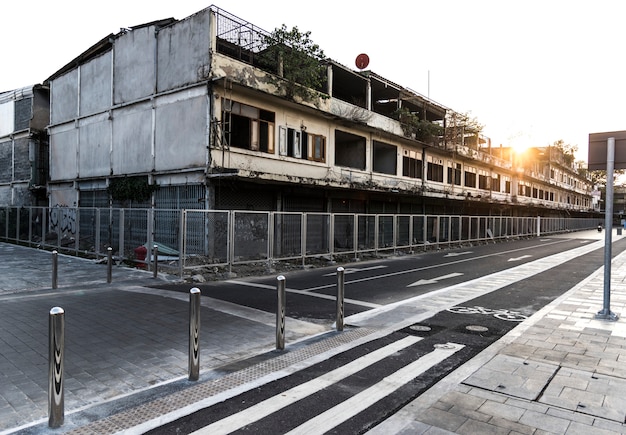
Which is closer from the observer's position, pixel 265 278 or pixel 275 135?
pixel 265 278

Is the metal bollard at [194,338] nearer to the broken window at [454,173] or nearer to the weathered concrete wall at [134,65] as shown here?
the weathered concrete wall at [134,65]

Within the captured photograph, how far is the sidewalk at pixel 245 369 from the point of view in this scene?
3732 millimetres

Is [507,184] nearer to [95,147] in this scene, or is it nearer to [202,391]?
[95,147]

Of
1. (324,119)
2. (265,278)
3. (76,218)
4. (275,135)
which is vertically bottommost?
(265,278)

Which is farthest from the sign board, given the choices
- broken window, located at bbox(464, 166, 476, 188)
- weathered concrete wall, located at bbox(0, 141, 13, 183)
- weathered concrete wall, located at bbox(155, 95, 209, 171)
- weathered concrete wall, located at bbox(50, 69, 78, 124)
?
weathered concrete wall, located at bbox(0, 141, 13, 183)

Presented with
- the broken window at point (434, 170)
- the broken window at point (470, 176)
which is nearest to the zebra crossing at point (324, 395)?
the broken window at point (434, 170)

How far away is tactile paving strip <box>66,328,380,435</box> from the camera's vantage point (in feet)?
12.0

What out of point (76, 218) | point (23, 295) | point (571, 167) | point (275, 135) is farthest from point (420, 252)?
point (571, 167)

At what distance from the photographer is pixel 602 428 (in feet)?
11.6

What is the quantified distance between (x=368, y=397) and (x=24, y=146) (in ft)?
97.8

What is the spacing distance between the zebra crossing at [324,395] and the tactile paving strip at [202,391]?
27 centimetres

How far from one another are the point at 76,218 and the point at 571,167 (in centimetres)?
7848

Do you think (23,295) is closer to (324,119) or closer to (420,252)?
(324,119)

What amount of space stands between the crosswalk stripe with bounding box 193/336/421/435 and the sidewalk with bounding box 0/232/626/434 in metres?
0.43
